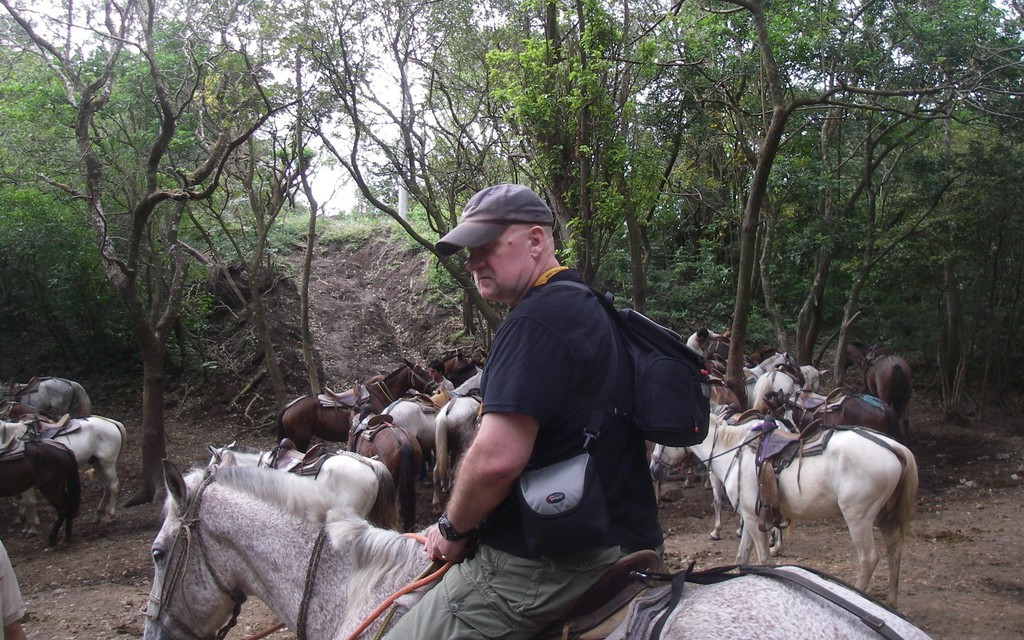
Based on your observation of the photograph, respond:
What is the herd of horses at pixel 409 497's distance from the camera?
1.97 metres

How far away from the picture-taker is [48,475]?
9203 millimetres

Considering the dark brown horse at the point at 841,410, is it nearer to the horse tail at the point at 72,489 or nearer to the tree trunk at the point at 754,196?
the tree trunk at the point at 754,196

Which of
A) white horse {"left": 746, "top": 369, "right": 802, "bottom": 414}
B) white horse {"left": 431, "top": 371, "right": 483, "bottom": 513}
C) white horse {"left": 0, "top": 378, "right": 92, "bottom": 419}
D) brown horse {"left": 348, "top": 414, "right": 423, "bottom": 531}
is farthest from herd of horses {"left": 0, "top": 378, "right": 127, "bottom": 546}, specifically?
white horse {"left": 746, "top": 369, "right": 802, "bottom": 414}

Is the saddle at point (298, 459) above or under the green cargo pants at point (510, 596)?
under

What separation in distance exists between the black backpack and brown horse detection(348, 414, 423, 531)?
20.8 feet

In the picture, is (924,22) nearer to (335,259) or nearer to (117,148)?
(117,148)

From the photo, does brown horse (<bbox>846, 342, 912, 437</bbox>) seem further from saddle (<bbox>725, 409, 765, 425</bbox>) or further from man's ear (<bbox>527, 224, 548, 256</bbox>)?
man's ear (<bbox>527, 224, 548, 256</bbox>)

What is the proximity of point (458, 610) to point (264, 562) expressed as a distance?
0.99m

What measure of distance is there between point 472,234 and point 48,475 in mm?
9428

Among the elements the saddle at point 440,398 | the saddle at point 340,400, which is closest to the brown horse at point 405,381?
the saddle at point 340,400

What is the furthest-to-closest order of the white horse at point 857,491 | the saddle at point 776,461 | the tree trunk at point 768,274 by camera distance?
1. the tree trunk at point 768,274
2. the saddle at point 776,461
3. the white horse at point 857,491

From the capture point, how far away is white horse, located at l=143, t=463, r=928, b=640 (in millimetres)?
2293

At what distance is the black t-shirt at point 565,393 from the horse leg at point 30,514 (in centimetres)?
1023

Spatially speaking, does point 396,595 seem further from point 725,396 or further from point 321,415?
point 321,415
